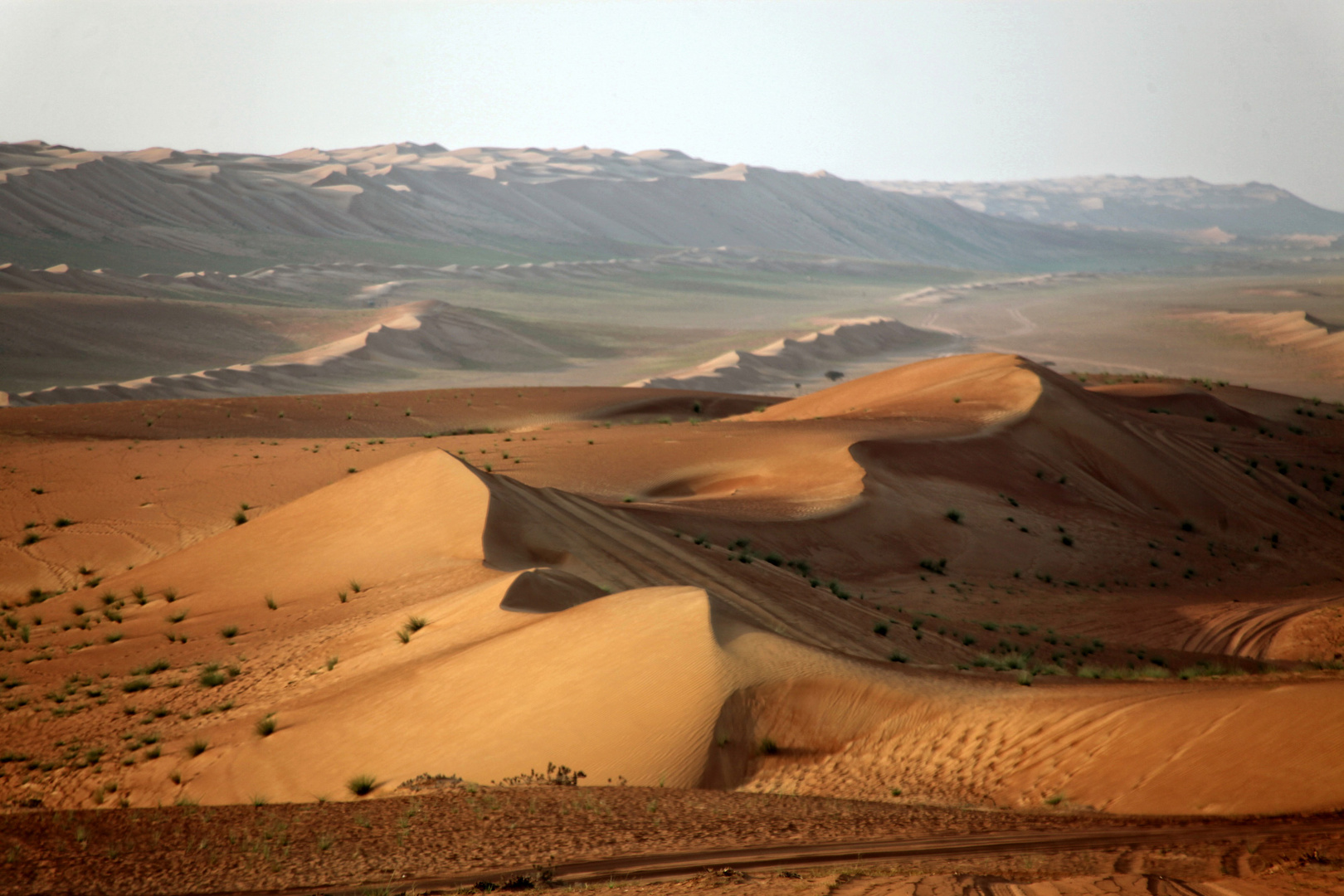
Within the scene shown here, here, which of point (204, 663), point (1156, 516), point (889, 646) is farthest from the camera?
point (1156, 516)

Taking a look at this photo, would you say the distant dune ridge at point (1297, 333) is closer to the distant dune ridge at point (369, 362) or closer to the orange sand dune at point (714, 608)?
the orange sand dune at point (714, 608)

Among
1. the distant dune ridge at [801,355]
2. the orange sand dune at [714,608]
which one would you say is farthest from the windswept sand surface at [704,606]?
the distant dune ridge at [801,355]

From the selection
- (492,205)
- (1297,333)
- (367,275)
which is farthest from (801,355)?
(492,205)

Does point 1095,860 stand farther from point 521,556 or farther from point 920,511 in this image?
point 920,511

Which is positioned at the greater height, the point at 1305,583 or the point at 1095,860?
the point at 1095,860

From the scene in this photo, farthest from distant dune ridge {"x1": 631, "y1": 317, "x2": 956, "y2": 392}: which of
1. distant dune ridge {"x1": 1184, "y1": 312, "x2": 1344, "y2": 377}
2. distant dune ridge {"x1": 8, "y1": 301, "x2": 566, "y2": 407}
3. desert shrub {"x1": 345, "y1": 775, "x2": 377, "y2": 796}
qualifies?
desert shrub {"x1": 345, "y1": 775, "x2": 377, "y2": 796}

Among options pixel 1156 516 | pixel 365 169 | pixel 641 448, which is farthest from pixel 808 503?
pixel 365 169
